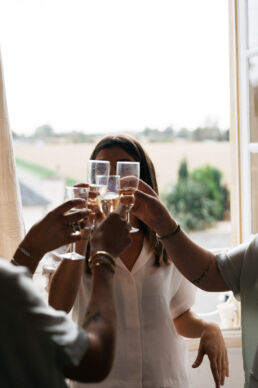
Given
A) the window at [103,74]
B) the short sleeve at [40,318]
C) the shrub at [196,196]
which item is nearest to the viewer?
the short sleeve at [40,318]

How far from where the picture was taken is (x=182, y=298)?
168cm

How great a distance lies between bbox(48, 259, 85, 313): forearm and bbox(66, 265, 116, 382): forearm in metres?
0.52

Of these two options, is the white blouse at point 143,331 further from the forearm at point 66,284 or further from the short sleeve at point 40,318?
the short sleeve at point 40,318

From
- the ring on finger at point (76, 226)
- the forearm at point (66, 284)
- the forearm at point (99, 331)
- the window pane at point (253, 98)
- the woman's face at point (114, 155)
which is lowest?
the forearm at point (66, 284)

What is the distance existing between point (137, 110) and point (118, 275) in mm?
6246

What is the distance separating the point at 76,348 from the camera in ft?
2.74

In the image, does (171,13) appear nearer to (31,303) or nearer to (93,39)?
(93,39)

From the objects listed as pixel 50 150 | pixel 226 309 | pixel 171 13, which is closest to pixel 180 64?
pixel 171 13

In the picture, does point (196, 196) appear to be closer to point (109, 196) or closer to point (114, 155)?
point (114, 155)

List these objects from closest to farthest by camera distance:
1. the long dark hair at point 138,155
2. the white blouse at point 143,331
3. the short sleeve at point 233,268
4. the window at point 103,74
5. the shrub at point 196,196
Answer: the short sleeve at point 233,268 → the white blouse at point 143,331 → the long dark hair at point 138,155 → the window at point 103,74 → the shrub at point 196,196

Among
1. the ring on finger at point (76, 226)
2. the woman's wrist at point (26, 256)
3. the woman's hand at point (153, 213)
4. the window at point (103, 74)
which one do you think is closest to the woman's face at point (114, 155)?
the woman's hand at point (153, 213)

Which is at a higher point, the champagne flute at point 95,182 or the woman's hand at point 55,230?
the champagne flute at point 95,182

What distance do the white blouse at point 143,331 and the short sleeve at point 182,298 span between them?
7 centimetres

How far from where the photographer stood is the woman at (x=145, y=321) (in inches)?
59.5
